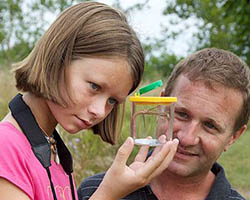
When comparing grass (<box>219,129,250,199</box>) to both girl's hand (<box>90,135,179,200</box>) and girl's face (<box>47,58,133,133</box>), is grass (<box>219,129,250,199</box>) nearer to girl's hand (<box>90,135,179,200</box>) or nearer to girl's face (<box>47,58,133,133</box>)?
girl's hand (<box>90,135,179,200</box>)

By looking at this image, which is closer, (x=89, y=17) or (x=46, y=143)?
(x=46, y=143)

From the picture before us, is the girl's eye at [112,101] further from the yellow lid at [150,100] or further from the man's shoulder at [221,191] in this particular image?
the man's shoulder at [221,191]

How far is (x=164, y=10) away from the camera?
28281 mm

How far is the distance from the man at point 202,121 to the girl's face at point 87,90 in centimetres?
88

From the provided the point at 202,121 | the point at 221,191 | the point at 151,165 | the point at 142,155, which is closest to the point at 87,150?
the point at 221,191

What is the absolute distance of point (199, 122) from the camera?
289cm

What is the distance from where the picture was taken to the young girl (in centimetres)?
200

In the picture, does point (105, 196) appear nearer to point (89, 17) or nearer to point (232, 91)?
point (89, 17)

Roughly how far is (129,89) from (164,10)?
2671cm

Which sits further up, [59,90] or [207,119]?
[59,90]

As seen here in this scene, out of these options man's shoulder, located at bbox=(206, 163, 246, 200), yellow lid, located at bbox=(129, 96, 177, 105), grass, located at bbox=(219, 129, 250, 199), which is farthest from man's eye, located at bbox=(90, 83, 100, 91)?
grass, located at bbox=(219, 129, 250, 199)

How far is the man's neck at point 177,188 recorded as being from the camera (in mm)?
3084

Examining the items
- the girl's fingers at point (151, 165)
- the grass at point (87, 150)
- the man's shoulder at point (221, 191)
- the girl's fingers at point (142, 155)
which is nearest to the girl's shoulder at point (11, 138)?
the girl's fingers at point (151, 165)

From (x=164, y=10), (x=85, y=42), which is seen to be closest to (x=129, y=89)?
(x=85, y=42)
